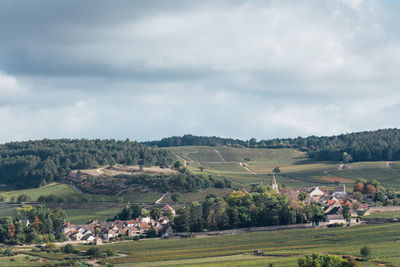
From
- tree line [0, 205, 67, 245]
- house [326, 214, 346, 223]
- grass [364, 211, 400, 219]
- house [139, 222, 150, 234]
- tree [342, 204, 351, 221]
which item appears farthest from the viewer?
house [139, 222, 150, 234]

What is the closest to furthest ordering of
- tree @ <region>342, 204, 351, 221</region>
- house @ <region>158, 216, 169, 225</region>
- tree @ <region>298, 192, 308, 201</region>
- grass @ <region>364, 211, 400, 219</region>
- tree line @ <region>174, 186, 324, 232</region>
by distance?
grass @ <region>364, 211, 400, 219</region>
tree @ <region>342, 204, 351, 221</region>
tree line @ <region>174, 186, 324, 232</region>
house @ <region>158, 216, 169, 225</region>
tree @ <region>298, 192, 308, 201</region>

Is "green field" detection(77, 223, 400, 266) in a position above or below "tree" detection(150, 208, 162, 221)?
below

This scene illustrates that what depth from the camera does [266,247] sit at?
106250 mm

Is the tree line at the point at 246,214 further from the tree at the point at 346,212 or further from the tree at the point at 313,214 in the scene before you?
the tree at the point at 346,212

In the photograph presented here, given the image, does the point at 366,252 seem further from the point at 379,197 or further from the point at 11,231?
the point at 11,231

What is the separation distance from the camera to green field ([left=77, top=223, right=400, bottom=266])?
91688mm

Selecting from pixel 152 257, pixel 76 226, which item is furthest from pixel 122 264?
pixel 76 226

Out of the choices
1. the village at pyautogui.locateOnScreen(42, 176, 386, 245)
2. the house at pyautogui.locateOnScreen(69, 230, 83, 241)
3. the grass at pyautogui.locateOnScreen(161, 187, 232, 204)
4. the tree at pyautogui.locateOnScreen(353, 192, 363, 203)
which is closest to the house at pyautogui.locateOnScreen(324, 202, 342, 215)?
the village at pyautogui.locateOnScreen(42, 176, 386, 245)

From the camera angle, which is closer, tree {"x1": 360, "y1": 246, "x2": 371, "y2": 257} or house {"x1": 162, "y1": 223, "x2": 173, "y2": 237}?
tree {"x1": 360, "y1": 246, "x2": 371, "y2": 257}

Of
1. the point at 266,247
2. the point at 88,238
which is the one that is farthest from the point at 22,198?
the point at 266,247

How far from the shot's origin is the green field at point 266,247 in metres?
91.7

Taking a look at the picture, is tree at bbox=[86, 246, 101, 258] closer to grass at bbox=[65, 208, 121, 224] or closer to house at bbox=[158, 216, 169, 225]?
house at bbox=[158, 216, 169, 225]

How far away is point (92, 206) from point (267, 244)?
76.9 meters

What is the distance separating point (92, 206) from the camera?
176625mm
